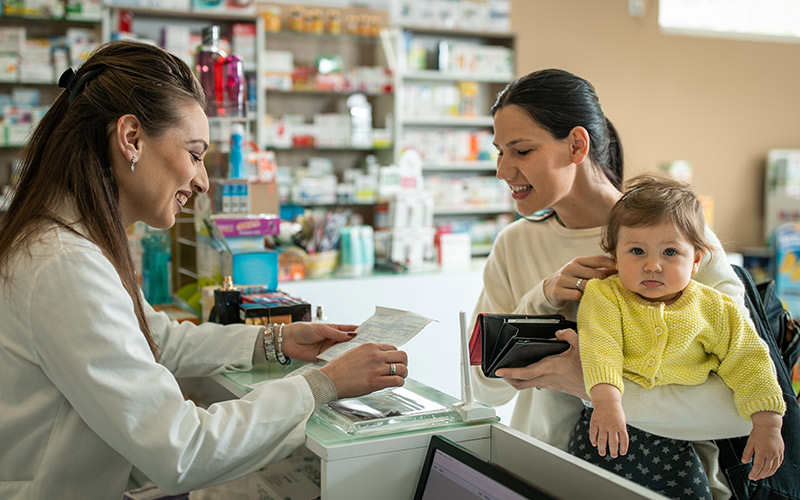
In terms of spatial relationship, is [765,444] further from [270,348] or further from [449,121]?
[449,121]

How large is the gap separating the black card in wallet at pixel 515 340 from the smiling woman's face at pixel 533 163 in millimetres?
417

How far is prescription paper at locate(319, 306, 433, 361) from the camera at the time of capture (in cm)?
158

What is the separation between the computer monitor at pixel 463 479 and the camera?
1.09 m

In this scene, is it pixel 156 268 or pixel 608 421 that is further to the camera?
pixel 156 268

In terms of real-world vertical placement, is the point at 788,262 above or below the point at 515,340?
below

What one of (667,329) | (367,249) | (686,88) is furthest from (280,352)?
(686,88)

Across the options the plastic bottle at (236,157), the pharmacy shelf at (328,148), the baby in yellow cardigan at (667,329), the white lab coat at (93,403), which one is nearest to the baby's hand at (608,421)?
the baby in yellow cardigan at (667,329)

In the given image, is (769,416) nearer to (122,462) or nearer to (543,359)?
(543,359)

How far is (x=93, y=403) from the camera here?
124 cm

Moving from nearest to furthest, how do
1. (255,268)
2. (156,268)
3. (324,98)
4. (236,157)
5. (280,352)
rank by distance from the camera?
(280,352)
(255,268)
(236,157)
(156,268)
(324,98)

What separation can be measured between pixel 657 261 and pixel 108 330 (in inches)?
42.5

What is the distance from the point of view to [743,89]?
811 cm

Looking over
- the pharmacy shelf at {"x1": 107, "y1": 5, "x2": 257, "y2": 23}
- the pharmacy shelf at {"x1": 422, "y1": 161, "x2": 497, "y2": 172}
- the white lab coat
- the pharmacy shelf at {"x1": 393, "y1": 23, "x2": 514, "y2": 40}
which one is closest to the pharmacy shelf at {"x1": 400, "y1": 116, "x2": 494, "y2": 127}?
the pharmacy shelf at {"x1": 422, "y1": 161, "x2": 497, "y2": 172}

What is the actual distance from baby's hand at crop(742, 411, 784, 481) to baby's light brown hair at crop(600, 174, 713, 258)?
1.22 feet
